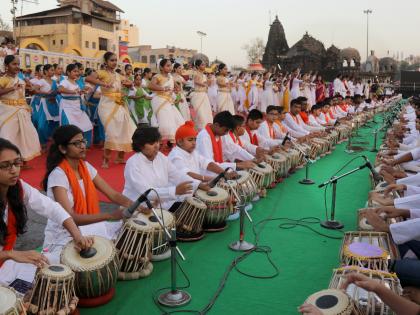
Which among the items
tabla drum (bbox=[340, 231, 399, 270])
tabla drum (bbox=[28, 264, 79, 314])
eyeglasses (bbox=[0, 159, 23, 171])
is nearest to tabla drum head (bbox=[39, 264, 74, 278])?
tabla drum (bbox=[28, 264, 79, 314])

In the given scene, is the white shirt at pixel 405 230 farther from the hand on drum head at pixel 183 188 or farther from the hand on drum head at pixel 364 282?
the hand on drum head at pixel 183 188

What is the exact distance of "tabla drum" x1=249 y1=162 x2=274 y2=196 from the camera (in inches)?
201

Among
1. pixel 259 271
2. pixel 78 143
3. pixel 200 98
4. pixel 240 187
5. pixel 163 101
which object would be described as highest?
pixel 200 98

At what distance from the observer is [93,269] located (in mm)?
2609

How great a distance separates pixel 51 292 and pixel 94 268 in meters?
0.31

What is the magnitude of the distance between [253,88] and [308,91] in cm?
216

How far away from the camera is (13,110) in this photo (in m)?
5.84

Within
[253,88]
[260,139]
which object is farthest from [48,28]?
[260,139]

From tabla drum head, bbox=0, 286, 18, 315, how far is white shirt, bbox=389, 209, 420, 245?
2110 mm

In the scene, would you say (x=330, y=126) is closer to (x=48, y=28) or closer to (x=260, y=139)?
(x=260, y=139)

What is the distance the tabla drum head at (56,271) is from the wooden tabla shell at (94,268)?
0.13 metres

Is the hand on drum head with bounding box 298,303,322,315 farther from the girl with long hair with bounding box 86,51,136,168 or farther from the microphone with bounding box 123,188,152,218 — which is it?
the girl with long hair with bounding box 86,51,136,168

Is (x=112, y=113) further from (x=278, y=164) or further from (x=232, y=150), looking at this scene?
(x=278, y=164)

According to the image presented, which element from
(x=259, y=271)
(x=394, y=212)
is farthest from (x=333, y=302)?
(x=259, y=271)
